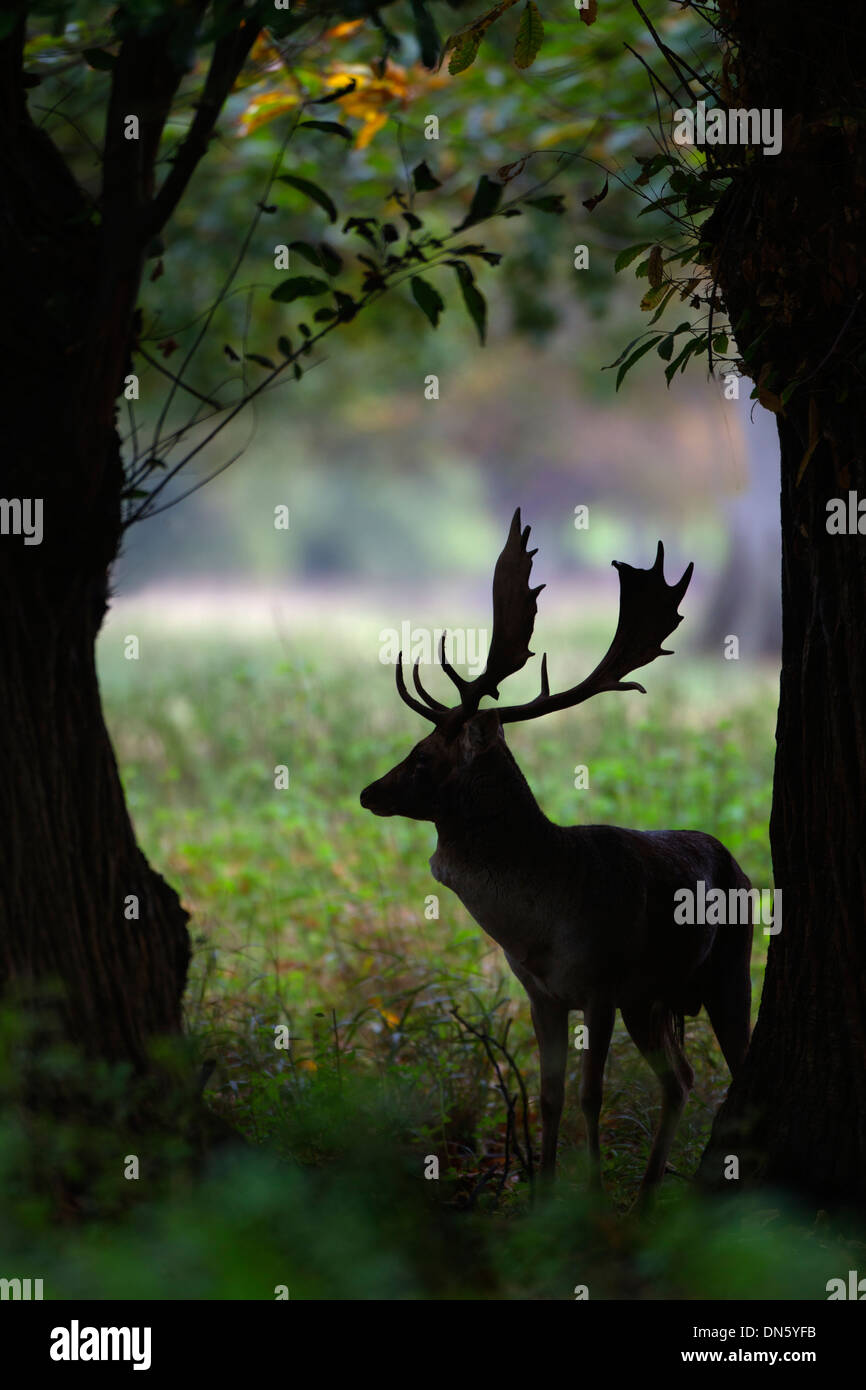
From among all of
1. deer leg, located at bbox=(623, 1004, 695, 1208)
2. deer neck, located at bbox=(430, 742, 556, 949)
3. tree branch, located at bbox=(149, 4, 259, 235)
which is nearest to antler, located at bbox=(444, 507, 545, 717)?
deer neck, located at bbox=(430, 742, 556, 949)

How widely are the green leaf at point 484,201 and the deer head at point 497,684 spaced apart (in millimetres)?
890

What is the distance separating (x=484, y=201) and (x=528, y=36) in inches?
17.3

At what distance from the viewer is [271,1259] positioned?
2328mm

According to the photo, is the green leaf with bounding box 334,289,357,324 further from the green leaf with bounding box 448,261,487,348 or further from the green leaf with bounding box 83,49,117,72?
the green leaf with bounding box 83,49,117,72

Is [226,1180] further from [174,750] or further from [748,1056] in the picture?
[174,750]

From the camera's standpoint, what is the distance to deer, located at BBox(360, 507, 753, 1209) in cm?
338

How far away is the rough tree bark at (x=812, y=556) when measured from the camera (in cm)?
315

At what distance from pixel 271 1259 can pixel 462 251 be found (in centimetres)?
261

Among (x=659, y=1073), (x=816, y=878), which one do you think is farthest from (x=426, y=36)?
(x=659, y=1073)

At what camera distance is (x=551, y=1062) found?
3.52 meters

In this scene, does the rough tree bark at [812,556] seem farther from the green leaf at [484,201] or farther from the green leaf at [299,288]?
the green leaf at [299,288]
